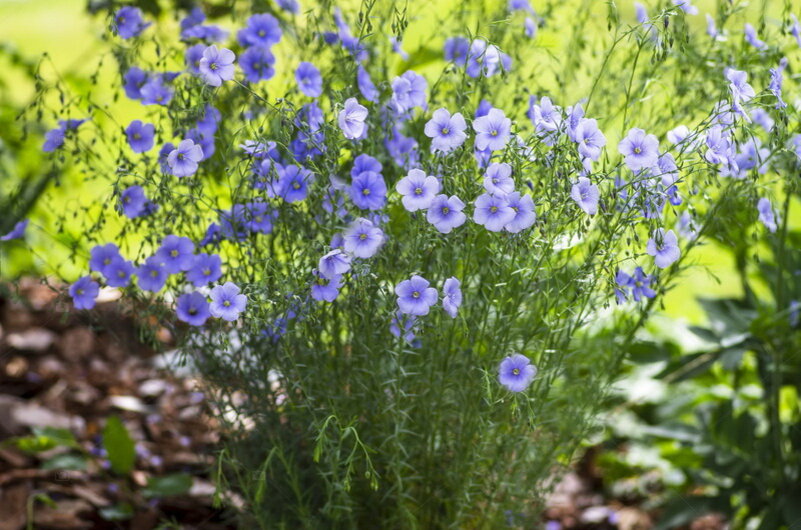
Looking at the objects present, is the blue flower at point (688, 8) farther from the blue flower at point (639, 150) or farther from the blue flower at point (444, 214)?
the blue flower at point (444, 214)

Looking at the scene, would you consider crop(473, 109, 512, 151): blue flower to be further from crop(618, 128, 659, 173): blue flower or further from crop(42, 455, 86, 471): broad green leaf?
crop(42, 455, 86, 471): broad green leaf

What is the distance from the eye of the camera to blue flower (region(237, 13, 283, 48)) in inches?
62.7

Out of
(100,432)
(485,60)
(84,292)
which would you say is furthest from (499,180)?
(100,432)

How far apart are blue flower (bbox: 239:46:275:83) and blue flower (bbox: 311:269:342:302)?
45 centimetres

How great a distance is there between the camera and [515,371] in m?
1.30

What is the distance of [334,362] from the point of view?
5.31 ft

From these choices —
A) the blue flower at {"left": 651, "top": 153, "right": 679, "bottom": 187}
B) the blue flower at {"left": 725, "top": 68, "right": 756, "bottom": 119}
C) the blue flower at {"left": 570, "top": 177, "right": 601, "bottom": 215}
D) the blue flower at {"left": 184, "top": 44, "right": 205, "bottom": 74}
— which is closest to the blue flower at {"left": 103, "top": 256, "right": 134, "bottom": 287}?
the blue flower at {"left": 184, "top": 44, "right": 205, "bottom": 74}

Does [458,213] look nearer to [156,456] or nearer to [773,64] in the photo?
[773,64]

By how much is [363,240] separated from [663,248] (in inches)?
17.8

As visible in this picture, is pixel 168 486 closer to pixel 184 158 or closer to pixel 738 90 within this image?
pixel 184 158

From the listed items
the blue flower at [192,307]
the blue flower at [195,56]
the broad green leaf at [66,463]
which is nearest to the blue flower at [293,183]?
the blue flower at [192,307]

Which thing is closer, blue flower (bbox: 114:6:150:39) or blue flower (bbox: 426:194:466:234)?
blue flower (bbox: 426:194:466:234)

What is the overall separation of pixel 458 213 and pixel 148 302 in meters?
0.69

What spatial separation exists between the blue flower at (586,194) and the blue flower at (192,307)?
2.19 ft
